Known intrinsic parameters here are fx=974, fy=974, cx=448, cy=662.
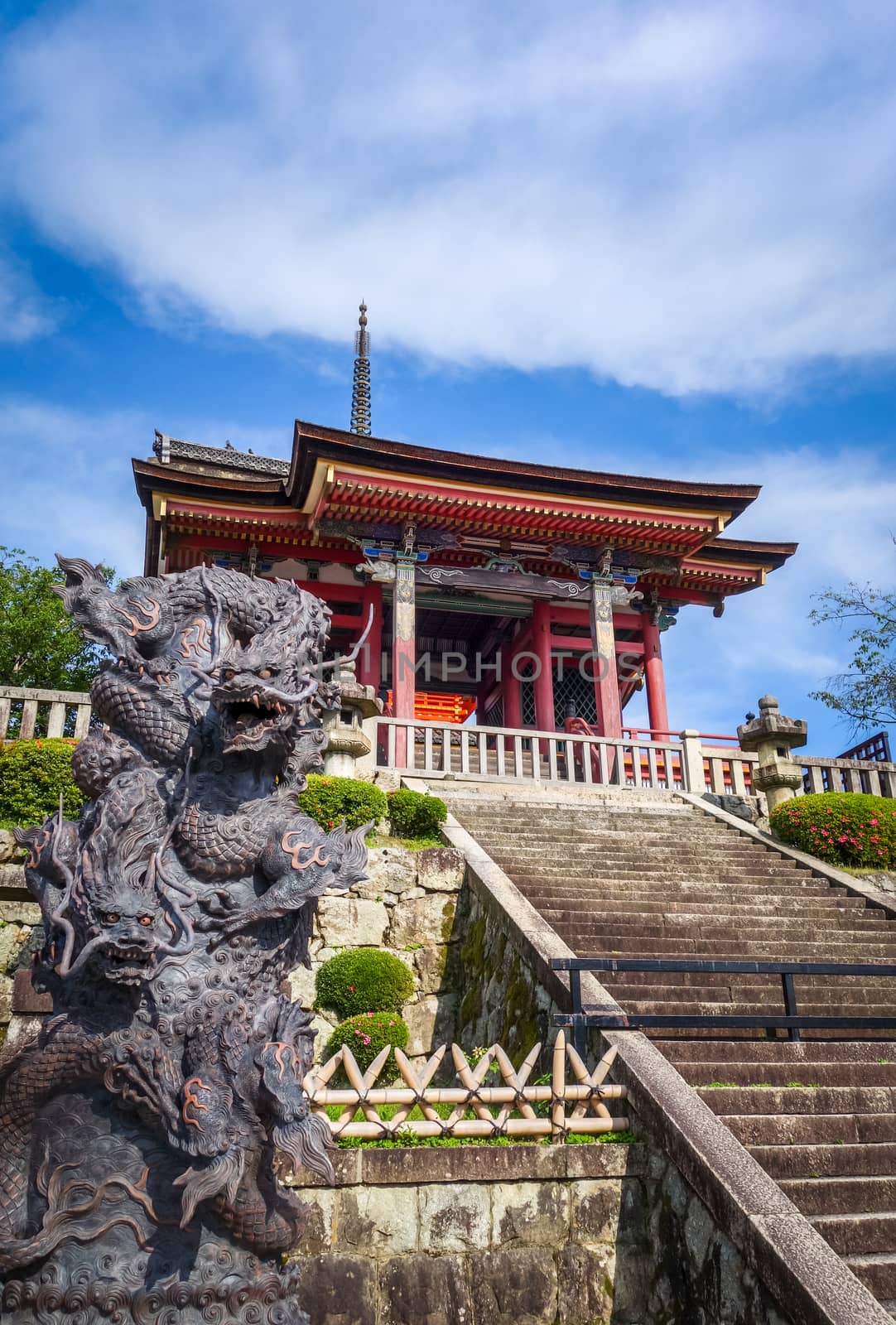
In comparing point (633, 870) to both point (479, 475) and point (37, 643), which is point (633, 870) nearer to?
point (479, 475)

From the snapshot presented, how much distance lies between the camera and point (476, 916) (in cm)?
820

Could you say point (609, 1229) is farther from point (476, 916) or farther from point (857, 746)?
point (857, 746)

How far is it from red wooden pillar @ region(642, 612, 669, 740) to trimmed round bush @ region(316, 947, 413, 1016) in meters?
9.72

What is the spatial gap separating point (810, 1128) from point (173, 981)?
12.1 ft

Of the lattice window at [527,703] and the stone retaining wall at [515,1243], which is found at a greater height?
the lattice window at [527,703]

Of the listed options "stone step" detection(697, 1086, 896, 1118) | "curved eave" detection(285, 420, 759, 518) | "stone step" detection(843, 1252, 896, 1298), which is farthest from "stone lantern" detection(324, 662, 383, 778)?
"stone step" detection(843, 1252, 896, 1298)

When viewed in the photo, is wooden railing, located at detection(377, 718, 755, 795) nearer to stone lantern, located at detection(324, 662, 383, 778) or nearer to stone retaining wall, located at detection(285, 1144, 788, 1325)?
stone lantern, located at detection(324, 662, 383, 778)

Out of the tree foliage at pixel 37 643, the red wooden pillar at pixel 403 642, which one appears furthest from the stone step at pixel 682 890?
the tree foliage at pixel 37 643

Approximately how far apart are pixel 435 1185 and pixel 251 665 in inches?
101

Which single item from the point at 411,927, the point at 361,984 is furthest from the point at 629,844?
the point at 361,984

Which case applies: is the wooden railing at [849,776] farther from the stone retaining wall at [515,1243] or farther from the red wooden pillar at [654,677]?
the stone retaining wall at [515,1243]

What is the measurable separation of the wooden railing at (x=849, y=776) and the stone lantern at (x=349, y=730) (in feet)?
18.3

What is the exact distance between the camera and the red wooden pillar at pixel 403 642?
44.4ft

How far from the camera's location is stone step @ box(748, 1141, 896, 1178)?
15.9 ft
